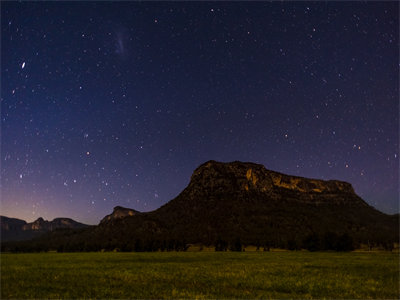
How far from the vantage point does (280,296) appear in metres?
16.5

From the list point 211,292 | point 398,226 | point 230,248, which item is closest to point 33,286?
point 211,292

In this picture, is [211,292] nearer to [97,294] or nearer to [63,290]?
[97,294]

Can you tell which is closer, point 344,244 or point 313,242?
point 344,244

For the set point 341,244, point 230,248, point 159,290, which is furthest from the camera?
point 230,248

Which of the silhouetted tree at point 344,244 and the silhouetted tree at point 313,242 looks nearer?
the silhouetted tree at point 344,244

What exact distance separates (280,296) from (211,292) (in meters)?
3.74

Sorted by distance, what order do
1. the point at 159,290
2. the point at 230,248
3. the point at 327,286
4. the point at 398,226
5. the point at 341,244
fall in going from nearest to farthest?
1. the point at 159,290
2. the point at 327,286
3. the point at 341,244
4. the point at 230,248
5. the point at 398,226

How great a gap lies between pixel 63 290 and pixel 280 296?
41.1 feet

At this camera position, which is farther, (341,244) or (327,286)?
(341,244)

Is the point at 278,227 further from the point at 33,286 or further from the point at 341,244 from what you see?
the point at 33,286

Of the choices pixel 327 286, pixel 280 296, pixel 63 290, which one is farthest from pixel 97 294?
pixel 327 286

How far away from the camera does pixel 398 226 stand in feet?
618

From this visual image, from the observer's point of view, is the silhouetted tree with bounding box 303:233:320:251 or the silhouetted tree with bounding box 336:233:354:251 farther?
the silhouetted tree with bounding box 303:233:320:251

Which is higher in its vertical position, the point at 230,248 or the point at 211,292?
the point at 211,292
